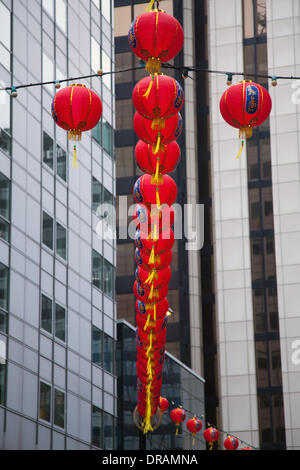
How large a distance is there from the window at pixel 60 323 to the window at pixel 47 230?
233cm

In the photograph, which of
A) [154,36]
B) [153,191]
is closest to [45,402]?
[153,191]

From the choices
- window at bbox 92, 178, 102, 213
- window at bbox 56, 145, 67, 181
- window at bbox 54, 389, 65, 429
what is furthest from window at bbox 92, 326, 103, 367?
window at bbox 56, 145, 67, 181

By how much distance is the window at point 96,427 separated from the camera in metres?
35.3

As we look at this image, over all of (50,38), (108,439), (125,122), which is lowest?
(108,439)

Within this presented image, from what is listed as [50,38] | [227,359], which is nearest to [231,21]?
[227,359]

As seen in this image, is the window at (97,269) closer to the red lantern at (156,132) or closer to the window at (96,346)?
the window at (96,346)

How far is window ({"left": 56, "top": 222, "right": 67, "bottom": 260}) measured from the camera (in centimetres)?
3334

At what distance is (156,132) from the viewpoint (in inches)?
620

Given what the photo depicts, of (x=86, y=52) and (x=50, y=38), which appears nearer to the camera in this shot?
(x=50, y=38)

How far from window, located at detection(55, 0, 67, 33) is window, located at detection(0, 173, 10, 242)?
904cm

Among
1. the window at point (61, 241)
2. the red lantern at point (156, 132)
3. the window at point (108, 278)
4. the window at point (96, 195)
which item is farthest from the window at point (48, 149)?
the red lantern at point (156, 132)
